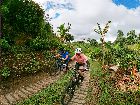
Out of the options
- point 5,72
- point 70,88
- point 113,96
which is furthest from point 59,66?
point 70,88

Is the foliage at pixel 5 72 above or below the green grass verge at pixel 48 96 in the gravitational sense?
above

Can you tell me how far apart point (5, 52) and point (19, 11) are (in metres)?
7.10

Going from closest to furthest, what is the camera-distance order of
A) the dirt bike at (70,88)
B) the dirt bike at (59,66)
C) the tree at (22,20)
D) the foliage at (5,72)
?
the dirt bike at (70,88)
the foliage at (5,72)
the dirt bike at (59,66)
the tree at (22,20)

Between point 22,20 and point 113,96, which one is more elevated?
point 22,20

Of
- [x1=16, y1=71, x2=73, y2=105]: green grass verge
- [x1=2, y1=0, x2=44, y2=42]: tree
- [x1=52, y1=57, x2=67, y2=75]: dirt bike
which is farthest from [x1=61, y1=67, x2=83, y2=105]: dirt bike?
[x1=2, y1=0, x2=44, y2=42]: tree

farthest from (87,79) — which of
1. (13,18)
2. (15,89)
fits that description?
(13,18)

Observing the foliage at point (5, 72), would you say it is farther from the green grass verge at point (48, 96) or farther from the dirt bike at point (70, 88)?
the dirt bike at point (70, 88)

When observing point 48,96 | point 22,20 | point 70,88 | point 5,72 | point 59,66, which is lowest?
point 48,96

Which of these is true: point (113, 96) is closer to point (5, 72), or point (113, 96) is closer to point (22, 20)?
point (5, 72)

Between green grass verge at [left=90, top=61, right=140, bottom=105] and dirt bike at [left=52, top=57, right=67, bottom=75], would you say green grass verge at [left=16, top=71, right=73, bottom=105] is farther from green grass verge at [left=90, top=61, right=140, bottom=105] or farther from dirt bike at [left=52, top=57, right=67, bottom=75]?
dirt bike at [left=52, top=57, right=67, bottom=75]

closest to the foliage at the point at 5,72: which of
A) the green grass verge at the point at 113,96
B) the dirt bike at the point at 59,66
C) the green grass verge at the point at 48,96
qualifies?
the green grass verge at the point at 48,96

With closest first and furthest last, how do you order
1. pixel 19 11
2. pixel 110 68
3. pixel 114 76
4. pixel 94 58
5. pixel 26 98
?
pixel 26 98
pixel 114 76
pixel 110 68
pixel 19 11
pixel 94 58

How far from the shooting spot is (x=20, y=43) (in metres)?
27.6

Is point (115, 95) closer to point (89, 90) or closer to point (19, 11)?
point (89, 90)
